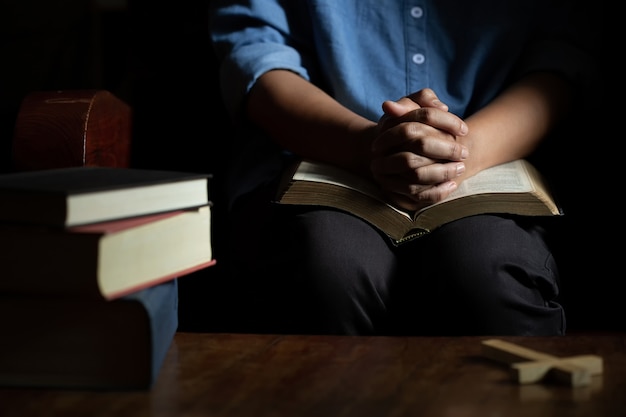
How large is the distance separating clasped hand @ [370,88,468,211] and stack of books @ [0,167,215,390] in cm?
38

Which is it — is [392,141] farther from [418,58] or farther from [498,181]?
[418,58]

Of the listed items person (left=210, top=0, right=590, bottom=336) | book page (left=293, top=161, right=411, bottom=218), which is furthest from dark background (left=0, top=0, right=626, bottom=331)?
book page (left=293, top=161, right=411, bottom=218)

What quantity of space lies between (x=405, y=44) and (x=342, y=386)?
2.49 ft

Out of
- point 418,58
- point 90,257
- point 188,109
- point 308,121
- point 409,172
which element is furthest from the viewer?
point 188,109

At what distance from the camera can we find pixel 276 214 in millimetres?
1098

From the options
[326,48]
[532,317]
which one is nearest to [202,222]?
[532,317]

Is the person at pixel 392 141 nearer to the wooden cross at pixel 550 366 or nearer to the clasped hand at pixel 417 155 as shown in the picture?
the clasped hand at pixel 417 155

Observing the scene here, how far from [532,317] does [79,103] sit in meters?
0.60

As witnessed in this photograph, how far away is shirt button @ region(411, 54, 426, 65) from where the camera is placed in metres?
1.23

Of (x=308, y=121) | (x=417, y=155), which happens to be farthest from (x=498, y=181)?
(x=308, y=121)

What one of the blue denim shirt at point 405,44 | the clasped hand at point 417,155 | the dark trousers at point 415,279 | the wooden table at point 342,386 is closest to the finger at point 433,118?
the clasped hand at point 417,155

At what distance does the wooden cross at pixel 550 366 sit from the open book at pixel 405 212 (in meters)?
0.32

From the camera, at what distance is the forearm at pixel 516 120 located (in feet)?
3.46

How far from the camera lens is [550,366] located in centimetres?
59
